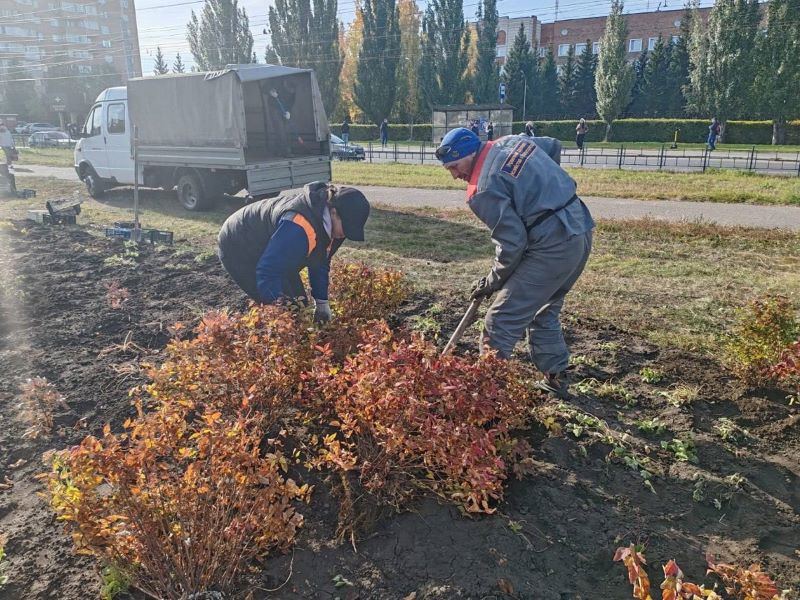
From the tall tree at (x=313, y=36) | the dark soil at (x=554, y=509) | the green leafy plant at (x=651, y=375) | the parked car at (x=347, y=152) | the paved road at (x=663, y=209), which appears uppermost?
the tall tree at (x=313, y=36)

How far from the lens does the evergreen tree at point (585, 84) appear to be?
47.3m

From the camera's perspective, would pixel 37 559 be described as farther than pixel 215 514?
Yes

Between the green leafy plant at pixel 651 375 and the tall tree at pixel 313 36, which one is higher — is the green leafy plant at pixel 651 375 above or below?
below

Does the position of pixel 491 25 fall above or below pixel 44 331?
above

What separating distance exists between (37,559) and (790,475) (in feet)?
12.0

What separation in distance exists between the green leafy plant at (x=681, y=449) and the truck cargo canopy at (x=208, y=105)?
9.75 m

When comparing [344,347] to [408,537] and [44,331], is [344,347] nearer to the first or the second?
[408,537]

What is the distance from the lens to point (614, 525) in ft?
9.30

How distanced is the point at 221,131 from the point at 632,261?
26.1 ft

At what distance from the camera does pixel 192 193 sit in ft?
41.3

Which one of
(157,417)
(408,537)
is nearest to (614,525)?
(408,537)

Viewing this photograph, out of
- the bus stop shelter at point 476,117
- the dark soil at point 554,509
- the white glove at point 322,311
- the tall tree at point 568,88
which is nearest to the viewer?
the dark soil at point 554,509

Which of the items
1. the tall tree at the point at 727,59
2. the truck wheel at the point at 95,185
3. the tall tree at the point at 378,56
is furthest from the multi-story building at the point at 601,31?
the truck wheel at the point at 95,185

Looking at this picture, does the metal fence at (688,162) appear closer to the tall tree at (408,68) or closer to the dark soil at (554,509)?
the dark soil at (554,509)
